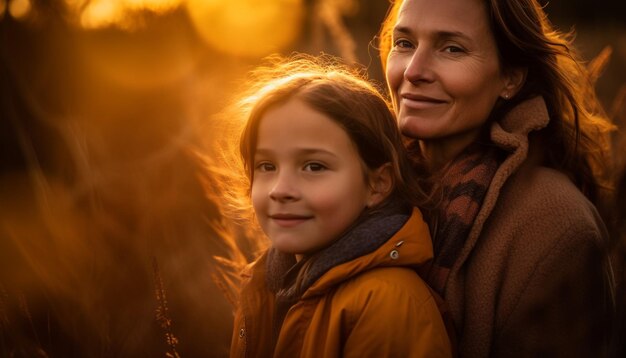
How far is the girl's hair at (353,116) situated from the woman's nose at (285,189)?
0.80 feet

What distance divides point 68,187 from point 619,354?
3015mm

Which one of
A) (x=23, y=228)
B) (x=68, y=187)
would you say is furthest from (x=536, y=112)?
(x=23, y=228)

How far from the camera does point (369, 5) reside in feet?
42.7

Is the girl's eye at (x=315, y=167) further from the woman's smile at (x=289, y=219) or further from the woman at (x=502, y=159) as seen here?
the woman at (x=502, y=159)

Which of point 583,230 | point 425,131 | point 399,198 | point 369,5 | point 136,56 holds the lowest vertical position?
point 583,230

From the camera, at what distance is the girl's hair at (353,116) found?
79.1 inches

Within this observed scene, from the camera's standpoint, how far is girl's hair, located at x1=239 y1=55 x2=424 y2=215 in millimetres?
2010

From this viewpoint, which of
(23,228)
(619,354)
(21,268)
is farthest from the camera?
(23,228)

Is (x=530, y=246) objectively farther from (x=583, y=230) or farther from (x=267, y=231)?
(x=267, y=231)

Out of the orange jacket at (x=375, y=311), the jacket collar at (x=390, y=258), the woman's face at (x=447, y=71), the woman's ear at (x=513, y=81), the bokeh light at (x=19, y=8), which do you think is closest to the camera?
the orange jacket at (x=375, y=311)

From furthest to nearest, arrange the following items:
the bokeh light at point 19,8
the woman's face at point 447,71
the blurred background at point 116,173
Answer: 1. the bokeh light at point 19,8
2. the blurred background at point 116,173
3. the woman's face at point 447,71

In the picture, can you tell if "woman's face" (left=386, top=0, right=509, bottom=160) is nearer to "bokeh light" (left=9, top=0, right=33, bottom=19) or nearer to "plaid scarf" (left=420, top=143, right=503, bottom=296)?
"plaid scarf" (left=420, top=143, right=503, bottom=296)

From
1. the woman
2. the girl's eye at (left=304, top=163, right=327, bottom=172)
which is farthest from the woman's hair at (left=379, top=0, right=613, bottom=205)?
the girl's eye at (left=304, top=163, right=327, bottom=172)

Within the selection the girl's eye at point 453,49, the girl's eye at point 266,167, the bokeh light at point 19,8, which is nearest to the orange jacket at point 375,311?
the girl's eye at point 266,167
